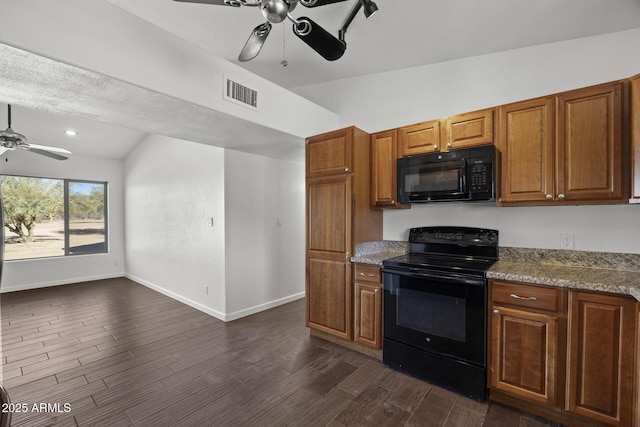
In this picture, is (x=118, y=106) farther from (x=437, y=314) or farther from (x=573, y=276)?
(x=573, y=276)

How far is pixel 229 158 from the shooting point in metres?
3.84

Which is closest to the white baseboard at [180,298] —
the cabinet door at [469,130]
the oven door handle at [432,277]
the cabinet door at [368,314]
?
the cabinet door at [368,314]

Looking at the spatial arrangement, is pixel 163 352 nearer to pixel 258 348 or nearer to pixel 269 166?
Answer: pixel 258 348

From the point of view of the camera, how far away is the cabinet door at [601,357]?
1.77m

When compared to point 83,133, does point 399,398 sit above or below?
below

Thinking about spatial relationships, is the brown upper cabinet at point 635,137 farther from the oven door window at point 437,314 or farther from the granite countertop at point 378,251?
the granite countertop at point 378,251

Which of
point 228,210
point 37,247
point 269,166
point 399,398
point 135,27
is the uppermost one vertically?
point 135,27

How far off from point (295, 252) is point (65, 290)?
442 centimetres

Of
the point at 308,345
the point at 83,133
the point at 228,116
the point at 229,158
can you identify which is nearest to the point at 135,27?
the point at 228,116

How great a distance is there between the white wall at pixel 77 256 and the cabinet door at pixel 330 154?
5450mm

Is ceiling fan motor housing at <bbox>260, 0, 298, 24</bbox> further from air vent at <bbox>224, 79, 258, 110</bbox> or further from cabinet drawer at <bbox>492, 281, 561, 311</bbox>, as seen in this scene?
cabinet drawer at <bbox>492, 281, 561, 311</bbox>

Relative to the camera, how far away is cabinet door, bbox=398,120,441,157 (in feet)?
9.11

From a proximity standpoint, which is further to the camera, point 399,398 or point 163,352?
point 163,352

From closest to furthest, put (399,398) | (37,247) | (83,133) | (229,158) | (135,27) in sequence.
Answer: (135,27), (399,398), (229,158), (83,133), (37,247)
